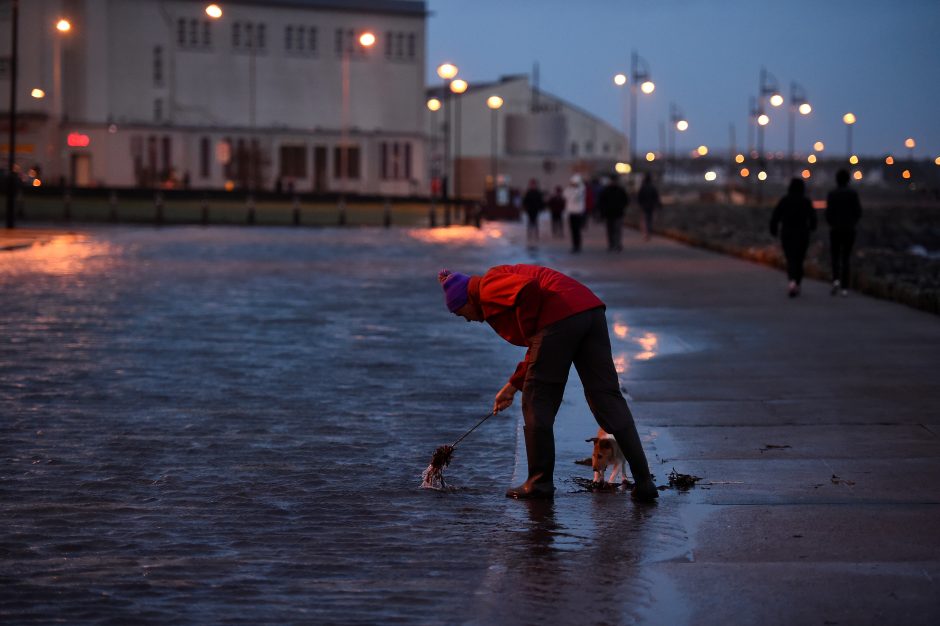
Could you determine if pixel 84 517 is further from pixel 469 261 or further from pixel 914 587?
pixel 469 261

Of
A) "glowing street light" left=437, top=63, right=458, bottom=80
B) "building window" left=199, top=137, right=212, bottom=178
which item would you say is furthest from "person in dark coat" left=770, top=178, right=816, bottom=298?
"building window" left=199, top=137, right=212, bottom=178

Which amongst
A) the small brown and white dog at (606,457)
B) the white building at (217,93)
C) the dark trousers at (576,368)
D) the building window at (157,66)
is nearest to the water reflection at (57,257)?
the small brown and white dog at (606,457)

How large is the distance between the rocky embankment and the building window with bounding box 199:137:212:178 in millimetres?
33371

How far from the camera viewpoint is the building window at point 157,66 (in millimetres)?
98312

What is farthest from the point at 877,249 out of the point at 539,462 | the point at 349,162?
the point at 349,162

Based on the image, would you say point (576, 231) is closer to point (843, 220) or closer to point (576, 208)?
point (576, 208)

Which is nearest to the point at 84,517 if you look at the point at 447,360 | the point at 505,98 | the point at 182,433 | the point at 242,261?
the point at 182,433

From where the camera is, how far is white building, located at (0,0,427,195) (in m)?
95.2

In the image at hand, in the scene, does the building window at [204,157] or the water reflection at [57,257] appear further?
the building window at [204,157]

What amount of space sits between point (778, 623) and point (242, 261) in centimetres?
2665

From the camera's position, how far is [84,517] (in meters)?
8.13

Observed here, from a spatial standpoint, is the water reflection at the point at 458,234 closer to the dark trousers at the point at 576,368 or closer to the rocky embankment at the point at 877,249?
the rocky embankment at the point at 877,249

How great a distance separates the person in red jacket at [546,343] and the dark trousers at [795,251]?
45.1 feet

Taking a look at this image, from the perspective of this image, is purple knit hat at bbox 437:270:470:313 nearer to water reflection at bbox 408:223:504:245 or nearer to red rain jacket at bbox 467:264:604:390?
red rain jacket at bbox 467:264:604:390
